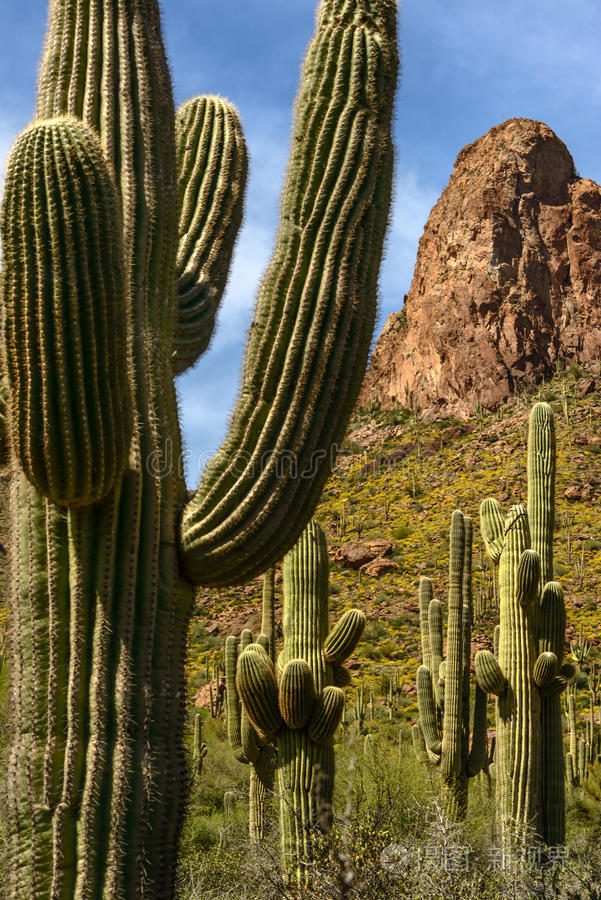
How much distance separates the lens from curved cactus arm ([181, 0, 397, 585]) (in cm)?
373

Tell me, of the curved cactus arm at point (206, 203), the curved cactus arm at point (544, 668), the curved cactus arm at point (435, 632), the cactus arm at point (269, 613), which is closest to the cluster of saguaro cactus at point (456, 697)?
the curved cactus arm at point (435, 632)

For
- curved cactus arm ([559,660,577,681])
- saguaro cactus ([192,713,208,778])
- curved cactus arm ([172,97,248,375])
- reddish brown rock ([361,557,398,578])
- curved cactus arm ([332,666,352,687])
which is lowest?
saguaro cactus ([192,713,208,778])

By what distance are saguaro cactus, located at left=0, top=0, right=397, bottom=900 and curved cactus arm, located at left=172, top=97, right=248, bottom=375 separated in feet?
1.03

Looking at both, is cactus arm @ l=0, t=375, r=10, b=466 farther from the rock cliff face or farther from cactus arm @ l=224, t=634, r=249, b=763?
the rock cliff face

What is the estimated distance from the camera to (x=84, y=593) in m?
3.40

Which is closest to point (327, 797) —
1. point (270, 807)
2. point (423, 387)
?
point (270, 807)

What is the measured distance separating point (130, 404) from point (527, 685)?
802 cm

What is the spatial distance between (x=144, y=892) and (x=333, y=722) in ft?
17.0

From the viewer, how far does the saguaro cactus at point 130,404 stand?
3.20m

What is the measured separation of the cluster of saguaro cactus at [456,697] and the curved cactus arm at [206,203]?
7.15 meters

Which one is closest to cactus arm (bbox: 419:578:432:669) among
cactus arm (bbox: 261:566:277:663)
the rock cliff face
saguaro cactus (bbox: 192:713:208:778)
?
cactus arm (bbox: 261:566:277:663)

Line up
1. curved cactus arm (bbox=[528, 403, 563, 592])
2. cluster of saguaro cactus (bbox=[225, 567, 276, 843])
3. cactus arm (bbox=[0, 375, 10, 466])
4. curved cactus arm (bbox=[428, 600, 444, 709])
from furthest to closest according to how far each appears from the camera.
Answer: curved cactus arm (bbox=[428, 600, 444, 709]), curved cactus arm (bbox=[528, 403, 563, 592]), cluster of saguaro cactus (bbox=[225, 567, 276, 843]), cactus arm (bbox=[0, 375, 10, 466])

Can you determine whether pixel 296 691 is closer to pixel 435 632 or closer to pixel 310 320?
pixel 310 320

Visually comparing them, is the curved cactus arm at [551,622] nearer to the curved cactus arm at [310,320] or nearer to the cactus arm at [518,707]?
the cactus arm at [518,707]
